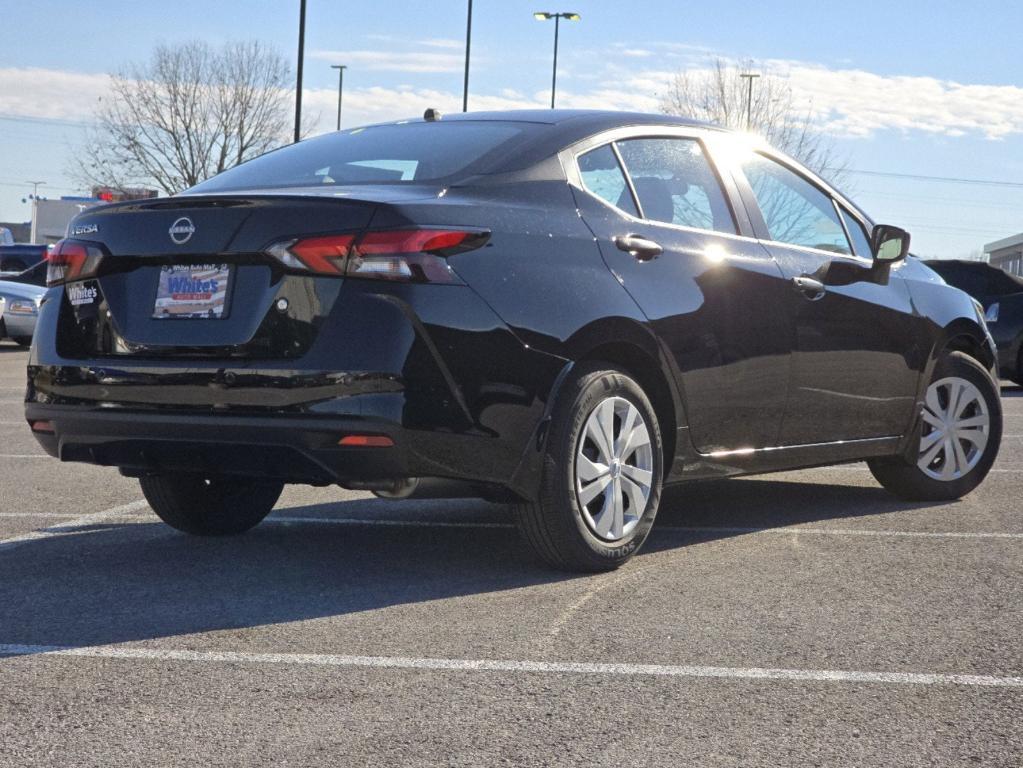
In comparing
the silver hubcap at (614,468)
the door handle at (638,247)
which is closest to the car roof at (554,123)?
the door handle at (638,247)

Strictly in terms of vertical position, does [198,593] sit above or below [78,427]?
below

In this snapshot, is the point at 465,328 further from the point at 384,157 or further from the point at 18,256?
the point at 18,256

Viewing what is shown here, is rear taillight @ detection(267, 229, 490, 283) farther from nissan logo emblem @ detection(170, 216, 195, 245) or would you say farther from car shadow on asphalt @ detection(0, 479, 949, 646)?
car shadow on asphalt @ detection(0, 479, 949, 646)

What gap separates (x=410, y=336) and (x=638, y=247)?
119 centimetres

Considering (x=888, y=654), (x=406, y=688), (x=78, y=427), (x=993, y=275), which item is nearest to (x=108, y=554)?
(x=78, y=427)

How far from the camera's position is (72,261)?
575 cm

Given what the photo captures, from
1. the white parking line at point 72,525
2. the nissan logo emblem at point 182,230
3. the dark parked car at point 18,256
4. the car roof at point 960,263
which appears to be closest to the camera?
the nissan logo emblem at point 182,230

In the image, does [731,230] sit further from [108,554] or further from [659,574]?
[108,554]

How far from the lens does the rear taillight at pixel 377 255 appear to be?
203 inches

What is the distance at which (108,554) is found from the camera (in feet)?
20.4

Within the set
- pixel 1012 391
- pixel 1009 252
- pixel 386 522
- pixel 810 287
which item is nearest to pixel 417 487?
pixel 386 522

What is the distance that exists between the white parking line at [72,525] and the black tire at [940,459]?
3.55 meters

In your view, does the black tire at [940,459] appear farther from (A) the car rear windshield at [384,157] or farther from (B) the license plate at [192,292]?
(B) the license plate at [192,292]

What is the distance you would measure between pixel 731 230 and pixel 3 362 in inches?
652
